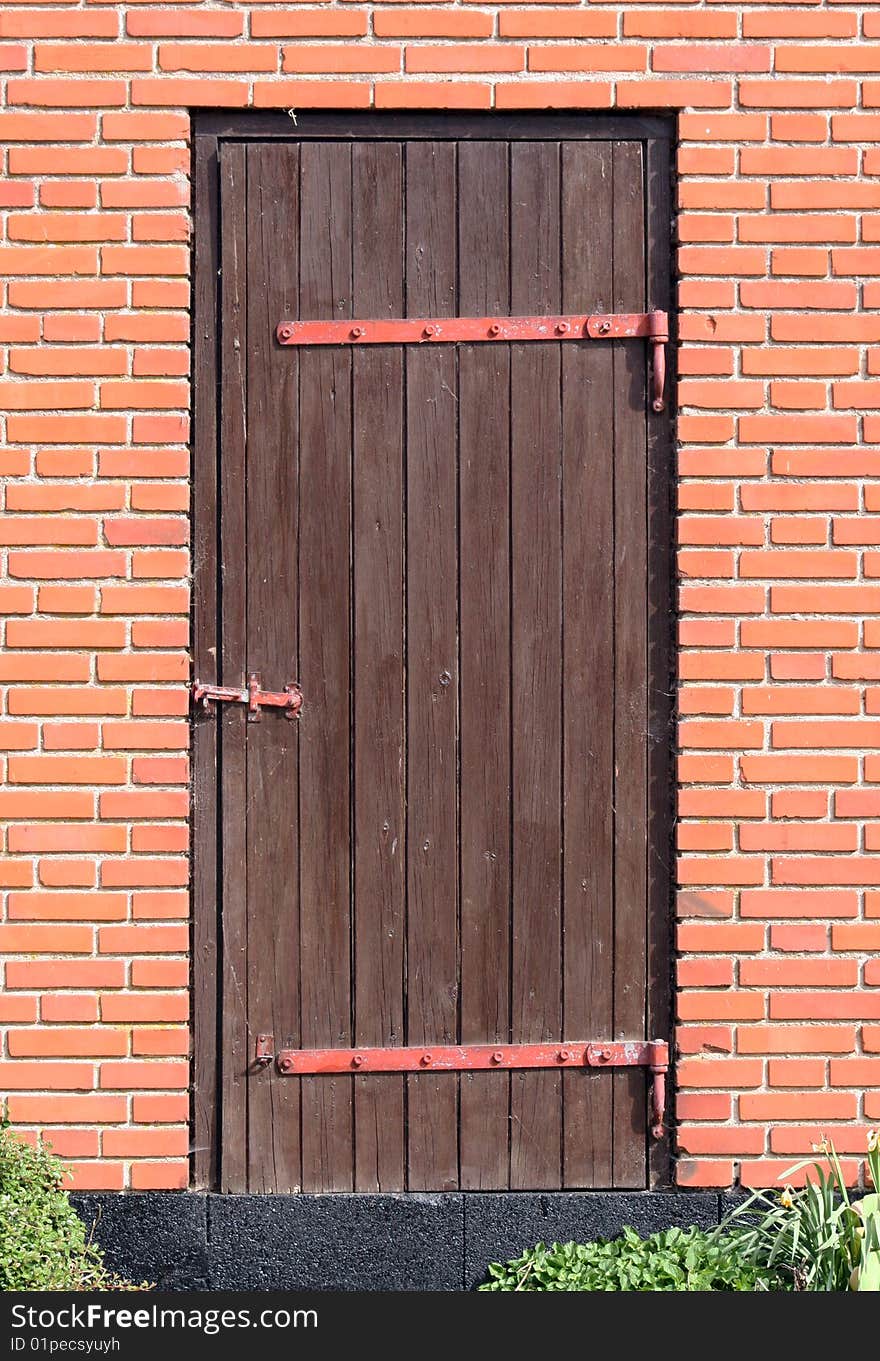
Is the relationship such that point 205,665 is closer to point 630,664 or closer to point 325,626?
point 325,626

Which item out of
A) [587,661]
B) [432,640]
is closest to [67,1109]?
[432,640]

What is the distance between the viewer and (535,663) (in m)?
2.92

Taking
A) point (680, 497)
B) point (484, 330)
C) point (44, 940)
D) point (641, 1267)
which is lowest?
point (641, 1267)

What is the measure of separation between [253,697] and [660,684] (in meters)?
0.95

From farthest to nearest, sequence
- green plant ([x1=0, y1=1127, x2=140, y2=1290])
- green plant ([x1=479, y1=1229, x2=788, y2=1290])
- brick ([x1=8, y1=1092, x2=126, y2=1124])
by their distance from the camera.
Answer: brick ([x1=8, y1=1092, x2=126, y2=1124])
green plant ([x1=479, y1=1229, x2=788, y2=1290])
green plant ([x1=0, y1=1127, x2=140, y2=1290])

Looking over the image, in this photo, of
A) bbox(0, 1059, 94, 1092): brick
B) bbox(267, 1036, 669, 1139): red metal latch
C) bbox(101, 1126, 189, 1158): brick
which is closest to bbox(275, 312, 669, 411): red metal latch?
bbox(267, 1036, 669, 1139): red metal latch

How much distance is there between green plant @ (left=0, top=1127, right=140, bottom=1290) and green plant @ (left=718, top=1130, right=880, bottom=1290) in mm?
1409

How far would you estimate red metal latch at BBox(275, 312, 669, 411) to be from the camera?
9.48ft

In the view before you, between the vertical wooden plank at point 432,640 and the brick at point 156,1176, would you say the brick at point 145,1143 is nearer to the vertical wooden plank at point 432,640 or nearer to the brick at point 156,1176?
the brick at point 156,1176

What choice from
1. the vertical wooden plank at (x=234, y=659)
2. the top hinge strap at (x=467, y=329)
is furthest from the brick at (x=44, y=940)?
the top hinge strap at (x=467, y=329)

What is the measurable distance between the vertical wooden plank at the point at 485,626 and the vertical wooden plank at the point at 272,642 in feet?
1.29

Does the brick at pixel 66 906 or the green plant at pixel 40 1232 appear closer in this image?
the green plant at pixel 40 1232

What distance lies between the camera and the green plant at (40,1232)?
2520mm

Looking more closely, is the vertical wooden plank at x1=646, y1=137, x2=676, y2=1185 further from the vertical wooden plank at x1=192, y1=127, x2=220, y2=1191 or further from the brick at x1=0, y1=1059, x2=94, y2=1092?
the brick at x1=0, y1=1059, x2=94, y2=1092
